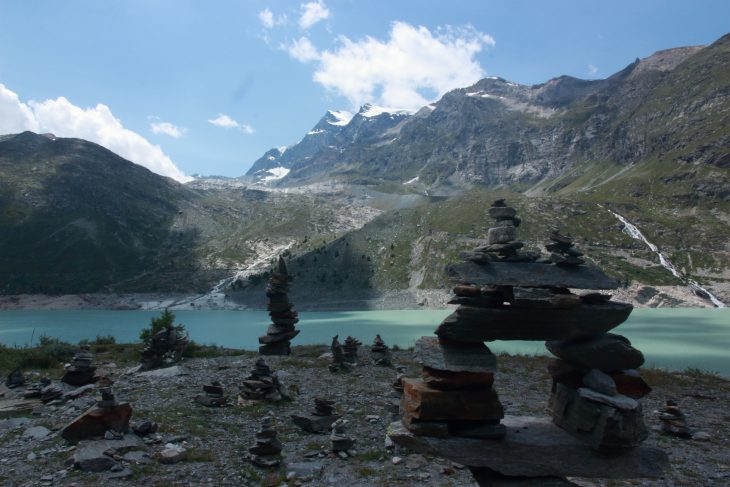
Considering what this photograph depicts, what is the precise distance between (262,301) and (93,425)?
480 ft

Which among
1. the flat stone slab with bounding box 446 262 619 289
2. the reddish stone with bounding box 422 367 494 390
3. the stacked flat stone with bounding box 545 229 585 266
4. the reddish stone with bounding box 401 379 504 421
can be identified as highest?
the stacked flat stone with bounding box 545 229 585 266

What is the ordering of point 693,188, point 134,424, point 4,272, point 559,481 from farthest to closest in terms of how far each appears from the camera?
point 693,188, point 4,272, point 134,424, point 559,481

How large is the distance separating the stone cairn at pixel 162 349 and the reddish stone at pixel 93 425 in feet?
39.5

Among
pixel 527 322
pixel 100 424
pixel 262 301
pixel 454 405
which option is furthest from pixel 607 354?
pixel 262 301

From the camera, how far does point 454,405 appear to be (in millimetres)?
7766

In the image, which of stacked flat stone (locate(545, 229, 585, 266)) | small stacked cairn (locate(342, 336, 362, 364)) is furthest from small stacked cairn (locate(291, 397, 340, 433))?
small stacked cairn (locate(342, 336, 362, 364))

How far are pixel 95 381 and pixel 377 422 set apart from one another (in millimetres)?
13119

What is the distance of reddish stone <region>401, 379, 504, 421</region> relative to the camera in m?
7.69

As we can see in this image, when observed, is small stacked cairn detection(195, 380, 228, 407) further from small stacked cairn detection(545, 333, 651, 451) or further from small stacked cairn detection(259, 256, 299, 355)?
small stacked cairn detection(259, 256, 299, 355)

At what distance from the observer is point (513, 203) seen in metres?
181

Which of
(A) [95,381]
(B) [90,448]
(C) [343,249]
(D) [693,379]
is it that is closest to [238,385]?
(A) [95,381]

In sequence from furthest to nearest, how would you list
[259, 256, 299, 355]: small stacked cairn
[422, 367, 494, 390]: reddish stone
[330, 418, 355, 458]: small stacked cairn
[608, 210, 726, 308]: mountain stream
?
1. [608, 210, 726, 308]: mountain stream
2. [259, 256, 299, 355]: small stacked cairn
3. [330, 418, 355, 458]: small stacked cairn
4. [422, 367, 494, 390]: reddish stone

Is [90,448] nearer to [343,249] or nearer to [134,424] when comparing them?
[134,424]

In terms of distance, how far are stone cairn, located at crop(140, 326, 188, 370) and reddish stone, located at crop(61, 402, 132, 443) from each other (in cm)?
1203
